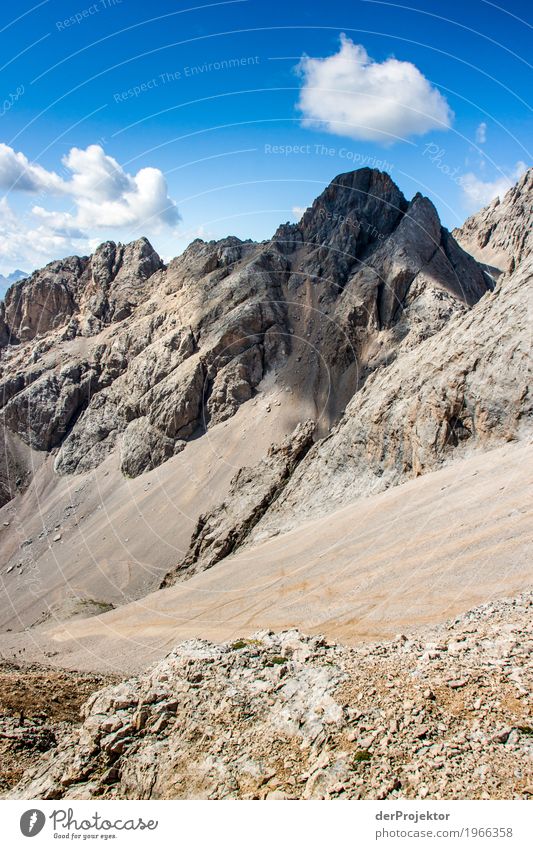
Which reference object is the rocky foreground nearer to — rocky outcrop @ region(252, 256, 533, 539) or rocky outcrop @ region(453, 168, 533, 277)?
rocky outcrop @ region(252, 256, 533, 539)

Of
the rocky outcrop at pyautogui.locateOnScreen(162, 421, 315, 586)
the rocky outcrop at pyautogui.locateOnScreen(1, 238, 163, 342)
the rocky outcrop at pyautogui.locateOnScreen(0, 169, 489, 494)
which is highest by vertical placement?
the rocky outcrop at pyautogui.locateOnScreen(1, 238, 163, 342)

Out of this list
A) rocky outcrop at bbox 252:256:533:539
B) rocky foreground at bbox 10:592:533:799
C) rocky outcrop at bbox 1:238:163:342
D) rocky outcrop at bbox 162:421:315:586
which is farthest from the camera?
rocky outcrop at bbox 1:238:163:342

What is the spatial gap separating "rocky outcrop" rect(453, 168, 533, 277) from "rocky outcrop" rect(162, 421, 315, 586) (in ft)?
387

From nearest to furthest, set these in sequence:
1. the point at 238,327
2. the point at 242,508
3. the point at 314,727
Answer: the point at 314,727 → the point at 242,508 → the point at 238,327

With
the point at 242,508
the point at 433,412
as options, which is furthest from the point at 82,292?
the point at 433,412

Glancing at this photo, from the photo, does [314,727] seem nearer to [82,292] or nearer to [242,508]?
[242,508]

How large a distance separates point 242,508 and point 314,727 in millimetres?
49317

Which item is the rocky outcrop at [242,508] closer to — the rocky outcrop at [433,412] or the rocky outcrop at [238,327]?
the rocky outcrop at [433,412]

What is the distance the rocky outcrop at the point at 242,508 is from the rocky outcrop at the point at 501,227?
118m

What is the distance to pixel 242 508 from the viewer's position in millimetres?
60531

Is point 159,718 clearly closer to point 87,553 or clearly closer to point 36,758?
point 36,758

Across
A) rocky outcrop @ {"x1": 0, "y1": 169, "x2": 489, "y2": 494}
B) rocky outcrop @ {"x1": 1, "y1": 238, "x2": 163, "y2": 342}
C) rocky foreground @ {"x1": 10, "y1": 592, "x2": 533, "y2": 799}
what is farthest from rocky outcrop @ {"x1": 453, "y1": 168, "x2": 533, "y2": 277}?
rocky foreground @ {"x1": 10, "y1": 592, "x2": 533, "y2": 799}

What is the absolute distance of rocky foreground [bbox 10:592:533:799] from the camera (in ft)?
31.5

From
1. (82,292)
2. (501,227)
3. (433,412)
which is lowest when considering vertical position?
(433,412)
